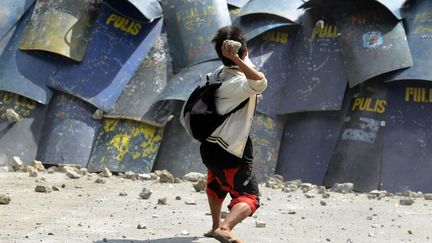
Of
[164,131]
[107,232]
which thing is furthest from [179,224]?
[164,131]

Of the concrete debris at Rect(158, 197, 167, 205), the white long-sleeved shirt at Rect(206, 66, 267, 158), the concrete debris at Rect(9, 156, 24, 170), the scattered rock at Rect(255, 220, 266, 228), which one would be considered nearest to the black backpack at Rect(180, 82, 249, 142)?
the white long-sleeved shirt at Rect(206, 66, 267, 158)

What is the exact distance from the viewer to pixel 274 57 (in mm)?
8195

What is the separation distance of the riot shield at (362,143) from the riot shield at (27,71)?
2.93m

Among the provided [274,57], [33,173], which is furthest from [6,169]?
[274,57]

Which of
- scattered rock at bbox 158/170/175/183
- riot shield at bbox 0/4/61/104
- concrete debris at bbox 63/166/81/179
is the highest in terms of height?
riot shield at bbox 0/4/61/104

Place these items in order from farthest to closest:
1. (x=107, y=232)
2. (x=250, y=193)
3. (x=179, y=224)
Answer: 1. (x=179, y=224)
2. (x=107, y=232)
3. (x=250, y=193)

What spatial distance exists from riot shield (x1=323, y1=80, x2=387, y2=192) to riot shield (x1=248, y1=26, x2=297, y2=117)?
0.75 meters

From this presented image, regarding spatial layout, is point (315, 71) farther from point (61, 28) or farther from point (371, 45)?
point (61, 28)

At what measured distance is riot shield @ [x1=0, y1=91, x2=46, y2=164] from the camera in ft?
27.2

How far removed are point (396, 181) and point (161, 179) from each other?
208 cm

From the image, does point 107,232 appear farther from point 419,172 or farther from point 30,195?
point 419,172

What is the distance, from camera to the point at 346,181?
7.51m

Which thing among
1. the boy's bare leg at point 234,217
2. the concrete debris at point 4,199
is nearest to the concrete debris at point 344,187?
the concrete debris at point 4,199

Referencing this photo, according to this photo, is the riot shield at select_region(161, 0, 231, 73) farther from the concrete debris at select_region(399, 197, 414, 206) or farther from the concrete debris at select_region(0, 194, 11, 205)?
the concrete debris at select_region(0, 194, 11, 205)
